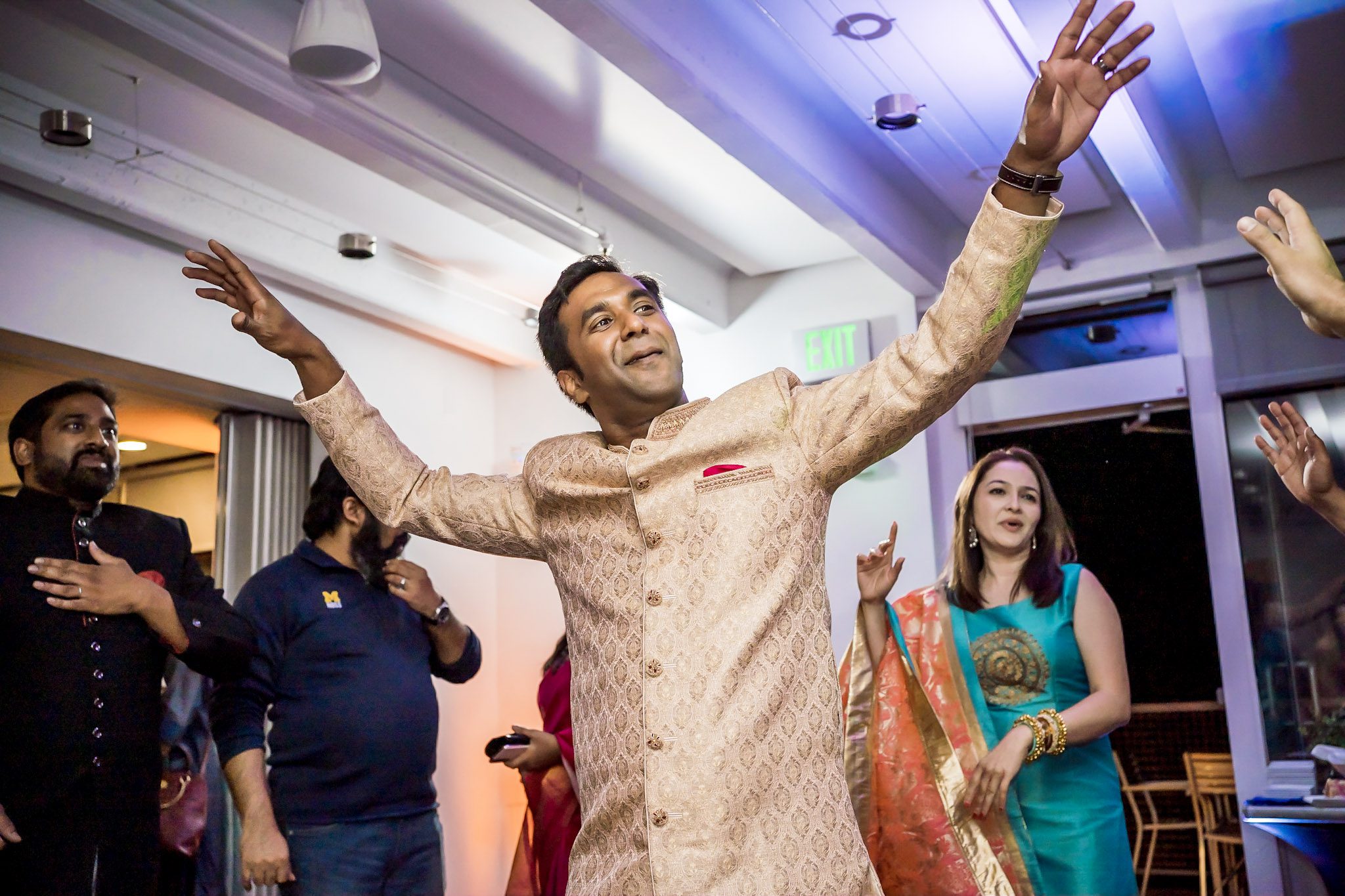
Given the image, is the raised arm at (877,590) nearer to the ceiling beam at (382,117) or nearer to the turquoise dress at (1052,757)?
the turquoise dress at (1052,757)

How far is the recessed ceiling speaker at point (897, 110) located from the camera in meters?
3.92

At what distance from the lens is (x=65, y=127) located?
11.4 ft

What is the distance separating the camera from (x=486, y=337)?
6.08 meters

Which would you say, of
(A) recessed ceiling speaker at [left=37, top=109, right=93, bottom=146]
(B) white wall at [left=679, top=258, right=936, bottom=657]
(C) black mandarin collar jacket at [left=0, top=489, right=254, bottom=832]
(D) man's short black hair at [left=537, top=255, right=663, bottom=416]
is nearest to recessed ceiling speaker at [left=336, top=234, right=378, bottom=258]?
(A) recessed ceiling speaker at [left=37, top=109, right=93, bottom=146]

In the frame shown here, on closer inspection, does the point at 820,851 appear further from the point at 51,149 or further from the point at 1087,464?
the point at 1087,464

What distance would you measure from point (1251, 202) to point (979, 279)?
4264mm

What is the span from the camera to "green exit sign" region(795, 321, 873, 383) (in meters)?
5.55

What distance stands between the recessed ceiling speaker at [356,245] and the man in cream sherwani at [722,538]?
334cm

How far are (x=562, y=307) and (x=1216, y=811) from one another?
19.5 feet

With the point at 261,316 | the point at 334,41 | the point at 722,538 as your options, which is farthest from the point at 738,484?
the point at 334,41

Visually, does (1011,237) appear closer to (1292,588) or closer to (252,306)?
(252,306)

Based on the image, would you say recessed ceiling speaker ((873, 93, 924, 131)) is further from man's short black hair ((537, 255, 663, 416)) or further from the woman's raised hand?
man's short black hair ((537, 255, 663, 416))

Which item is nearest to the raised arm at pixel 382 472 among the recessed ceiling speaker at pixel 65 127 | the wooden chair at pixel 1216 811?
the recessed ceiling speaker at pixel 65 127

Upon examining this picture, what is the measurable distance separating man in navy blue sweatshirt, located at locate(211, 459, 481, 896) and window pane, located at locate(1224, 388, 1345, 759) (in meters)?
3.39
